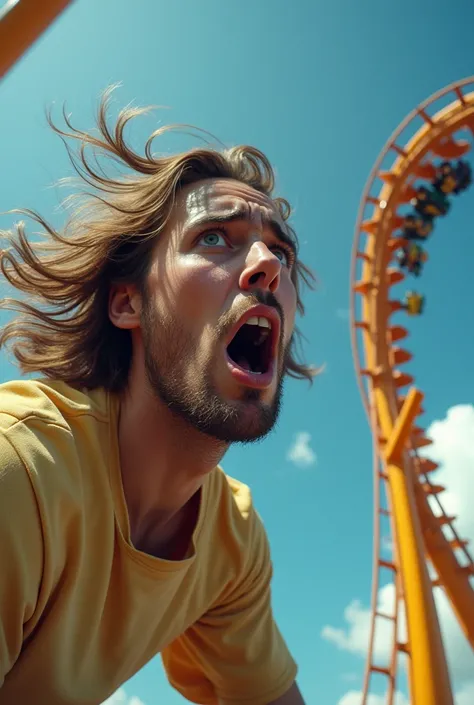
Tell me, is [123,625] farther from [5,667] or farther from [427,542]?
[427,542]

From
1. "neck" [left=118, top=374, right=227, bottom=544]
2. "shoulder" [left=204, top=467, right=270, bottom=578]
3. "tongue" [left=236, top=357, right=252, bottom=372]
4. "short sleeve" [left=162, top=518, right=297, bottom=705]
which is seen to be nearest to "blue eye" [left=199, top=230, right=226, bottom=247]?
"tongue" [left=236, top=357, right=252, bottom=372]

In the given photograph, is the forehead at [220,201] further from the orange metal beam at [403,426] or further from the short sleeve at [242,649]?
the orange metal beam at [403,426]

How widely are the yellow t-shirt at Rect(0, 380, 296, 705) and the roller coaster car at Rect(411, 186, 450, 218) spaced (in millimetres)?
7946

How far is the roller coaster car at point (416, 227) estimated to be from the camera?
8.81 m

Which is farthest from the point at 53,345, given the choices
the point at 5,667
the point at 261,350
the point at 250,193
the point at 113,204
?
the point at 5,667

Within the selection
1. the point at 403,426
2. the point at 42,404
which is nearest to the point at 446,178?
the point at 403,426

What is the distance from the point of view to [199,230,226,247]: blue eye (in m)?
1.77

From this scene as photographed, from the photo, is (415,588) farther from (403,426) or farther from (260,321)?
(260,321)

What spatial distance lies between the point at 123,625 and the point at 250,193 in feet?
4.66

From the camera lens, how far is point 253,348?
1928mm

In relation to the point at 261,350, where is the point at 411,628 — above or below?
below

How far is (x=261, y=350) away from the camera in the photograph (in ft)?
6.23

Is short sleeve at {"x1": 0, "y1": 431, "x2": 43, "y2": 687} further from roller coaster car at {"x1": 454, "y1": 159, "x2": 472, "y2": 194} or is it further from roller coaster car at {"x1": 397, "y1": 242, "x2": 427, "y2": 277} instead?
roller coaster car at {"x1": 454, "y1": 159, "x2": 472, "y2": 194}

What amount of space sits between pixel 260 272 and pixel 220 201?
0.38 meters
